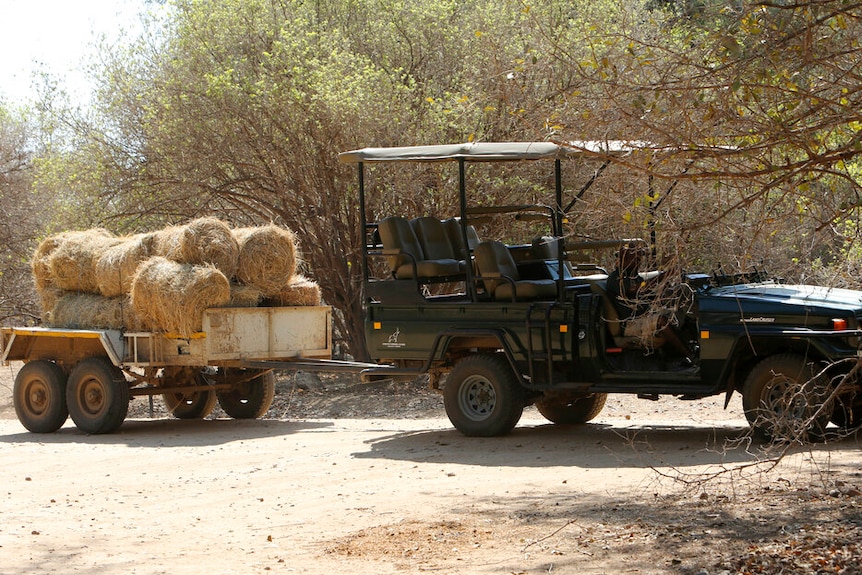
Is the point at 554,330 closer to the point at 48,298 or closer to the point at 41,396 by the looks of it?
the point at 41,396

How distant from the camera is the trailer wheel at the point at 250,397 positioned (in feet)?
50.1

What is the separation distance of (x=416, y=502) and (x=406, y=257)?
13.3 ft

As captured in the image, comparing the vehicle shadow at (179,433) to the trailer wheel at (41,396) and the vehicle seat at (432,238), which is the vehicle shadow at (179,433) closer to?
the trailer wheel at (41,396)

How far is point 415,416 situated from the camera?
16.7m

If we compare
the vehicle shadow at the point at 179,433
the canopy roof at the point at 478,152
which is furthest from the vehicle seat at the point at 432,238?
the vehicle shadow at the point at 179,433

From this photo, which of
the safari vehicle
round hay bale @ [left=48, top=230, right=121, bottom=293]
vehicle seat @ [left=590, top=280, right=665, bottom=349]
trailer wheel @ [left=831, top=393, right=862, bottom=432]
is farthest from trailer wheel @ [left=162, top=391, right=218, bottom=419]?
trailer wheel @ [left=831, top=393, right=862, bottom=432]

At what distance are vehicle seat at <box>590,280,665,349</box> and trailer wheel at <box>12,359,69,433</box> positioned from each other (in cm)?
678

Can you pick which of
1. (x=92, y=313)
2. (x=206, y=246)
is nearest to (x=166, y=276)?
(x=206, y=246)

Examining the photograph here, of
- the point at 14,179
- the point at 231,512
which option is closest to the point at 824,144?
the point at 231,512

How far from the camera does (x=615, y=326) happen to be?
37.8 feet

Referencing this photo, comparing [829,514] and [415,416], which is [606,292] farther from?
[415,416]

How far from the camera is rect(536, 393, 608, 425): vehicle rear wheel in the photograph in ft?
43.4

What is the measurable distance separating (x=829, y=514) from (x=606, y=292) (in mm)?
4192

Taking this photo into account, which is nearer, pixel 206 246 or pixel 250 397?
pixel 206 246
